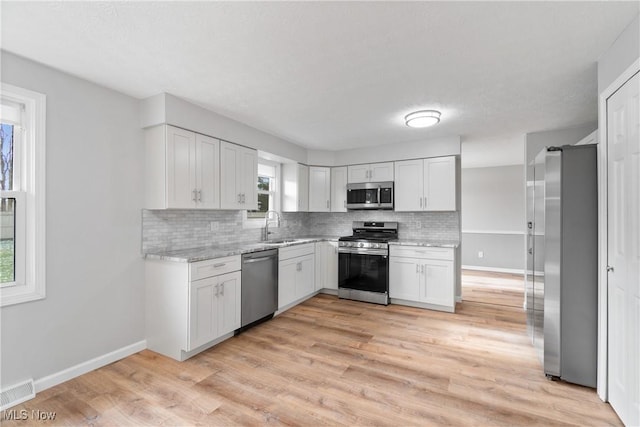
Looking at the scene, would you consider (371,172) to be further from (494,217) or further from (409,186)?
(494,217)

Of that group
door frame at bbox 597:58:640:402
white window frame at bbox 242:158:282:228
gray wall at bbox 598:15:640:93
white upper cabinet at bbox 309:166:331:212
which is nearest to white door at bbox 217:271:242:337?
white window frame at bbox 242:158:282:228

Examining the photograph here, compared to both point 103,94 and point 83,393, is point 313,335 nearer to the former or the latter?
point 83,393

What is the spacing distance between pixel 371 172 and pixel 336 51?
118 inches

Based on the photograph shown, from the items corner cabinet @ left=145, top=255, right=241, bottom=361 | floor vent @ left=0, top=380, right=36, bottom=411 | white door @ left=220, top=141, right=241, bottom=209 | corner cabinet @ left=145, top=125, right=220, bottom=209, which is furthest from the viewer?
white door @ left=220, top=141, right=241, bottom=209

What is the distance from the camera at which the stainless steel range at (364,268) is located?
174 inches

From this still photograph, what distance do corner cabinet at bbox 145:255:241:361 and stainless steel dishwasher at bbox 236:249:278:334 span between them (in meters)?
0.23

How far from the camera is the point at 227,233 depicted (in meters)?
3.93

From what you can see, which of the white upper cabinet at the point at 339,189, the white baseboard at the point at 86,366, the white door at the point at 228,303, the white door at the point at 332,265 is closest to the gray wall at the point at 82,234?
the white baseboard at the point at 86,366

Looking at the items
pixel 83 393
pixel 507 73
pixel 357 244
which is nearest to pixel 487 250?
pixel 357 244

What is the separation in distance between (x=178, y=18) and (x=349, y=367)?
9.30 ft

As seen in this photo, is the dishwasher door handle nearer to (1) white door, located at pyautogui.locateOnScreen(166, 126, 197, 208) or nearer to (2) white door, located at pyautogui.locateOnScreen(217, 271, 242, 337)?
(2) white door, located at pyautogui.locateOnScreen(217, 271, 242, 337)

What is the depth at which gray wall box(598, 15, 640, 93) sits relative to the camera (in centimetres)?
175

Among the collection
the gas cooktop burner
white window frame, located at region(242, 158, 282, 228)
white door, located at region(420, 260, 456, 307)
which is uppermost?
white window frame, located at region(242, 158, 282, 228)
